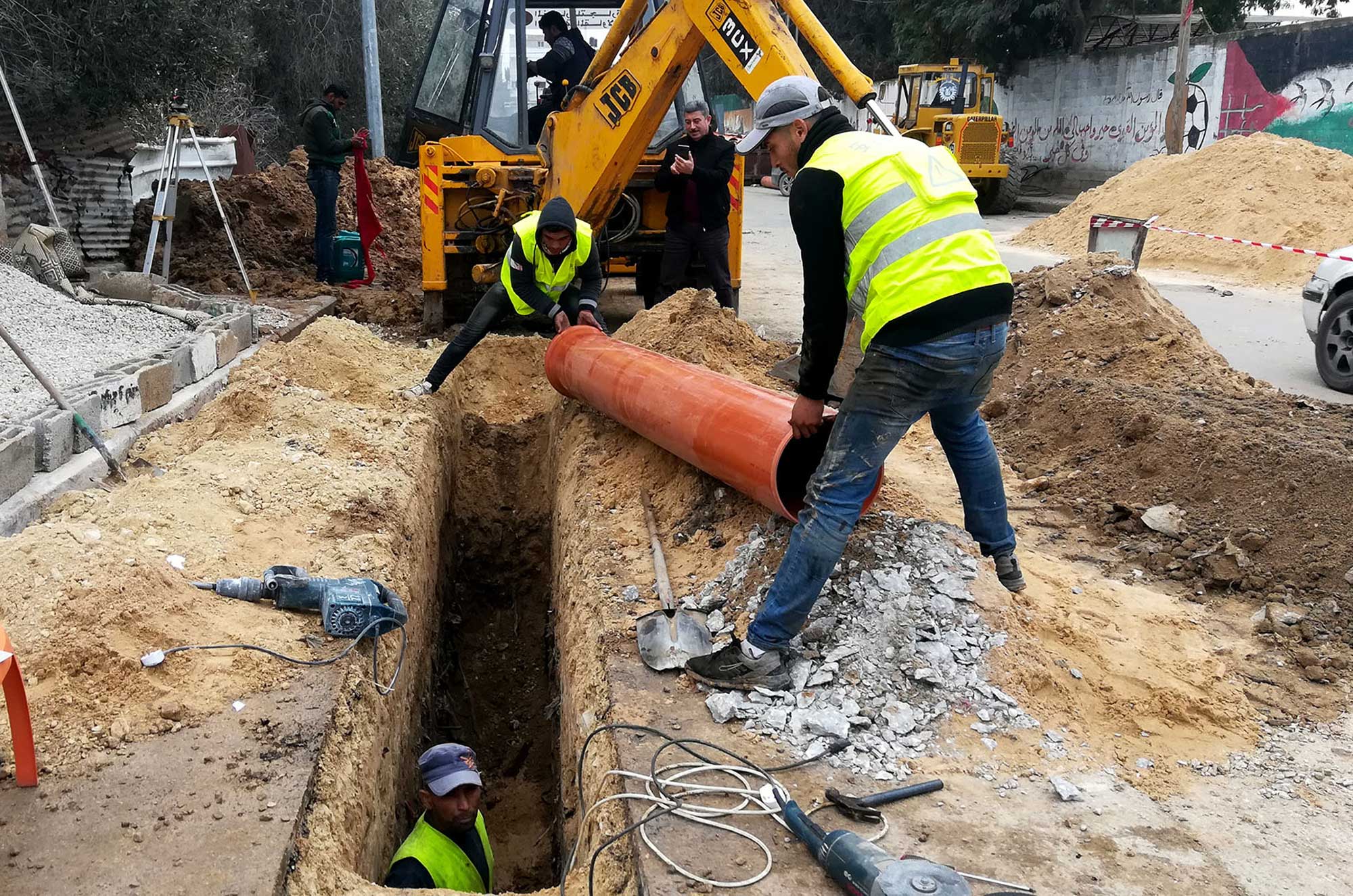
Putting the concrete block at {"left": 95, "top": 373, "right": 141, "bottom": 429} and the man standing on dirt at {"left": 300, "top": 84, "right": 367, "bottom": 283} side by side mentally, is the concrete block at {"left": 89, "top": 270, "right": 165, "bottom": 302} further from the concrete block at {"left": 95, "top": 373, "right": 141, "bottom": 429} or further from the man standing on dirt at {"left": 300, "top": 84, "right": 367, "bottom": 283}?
the concrete block at {"left": 95, "top": 373, "right": 141, "bottom": 429}

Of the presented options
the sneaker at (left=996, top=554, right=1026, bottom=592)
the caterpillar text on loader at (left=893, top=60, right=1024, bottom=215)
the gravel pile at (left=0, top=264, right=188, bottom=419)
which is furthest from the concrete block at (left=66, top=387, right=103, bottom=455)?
the caterpillar text on loader at (left=893, top=60, right=1024, bottom=215)

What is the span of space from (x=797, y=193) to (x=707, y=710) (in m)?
1.76

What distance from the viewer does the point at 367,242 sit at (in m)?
11.7

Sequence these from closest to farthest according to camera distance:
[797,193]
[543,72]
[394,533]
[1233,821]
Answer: [1233,821] → [797,193] → [394,533] → [543,72]

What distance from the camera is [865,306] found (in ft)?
11.3

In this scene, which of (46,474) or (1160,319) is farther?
(1160,319)

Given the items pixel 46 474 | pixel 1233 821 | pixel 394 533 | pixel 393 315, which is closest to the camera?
pixel 1233 821

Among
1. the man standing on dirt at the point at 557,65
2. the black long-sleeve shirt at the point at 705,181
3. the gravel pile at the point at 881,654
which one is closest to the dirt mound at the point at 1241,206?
the black long-sleeve shirt at the point at 705,181

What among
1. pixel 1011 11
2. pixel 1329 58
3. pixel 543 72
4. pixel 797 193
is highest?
pixel 1011 11

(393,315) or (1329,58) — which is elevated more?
(1329,58)

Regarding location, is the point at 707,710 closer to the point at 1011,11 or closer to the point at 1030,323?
the point at 1030,323

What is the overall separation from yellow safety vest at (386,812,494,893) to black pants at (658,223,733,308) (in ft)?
18.2

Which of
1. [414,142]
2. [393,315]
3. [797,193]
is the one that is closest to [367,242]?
[414,142]

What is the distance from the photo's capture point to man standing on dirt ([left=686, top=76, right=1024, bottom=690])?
10.8 feet
